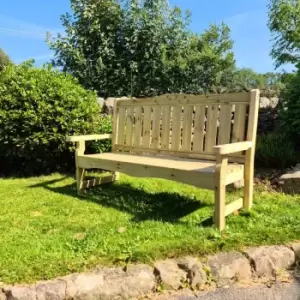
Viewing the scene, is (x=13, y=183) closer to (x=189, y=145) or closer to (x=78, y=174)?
(x=78, y=174)

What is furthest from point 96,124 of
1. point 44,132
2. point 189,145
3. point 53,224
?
point 53,224

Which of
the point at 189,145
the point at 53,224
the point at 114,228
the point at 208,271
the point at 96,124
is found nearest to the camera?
the point at 208,271

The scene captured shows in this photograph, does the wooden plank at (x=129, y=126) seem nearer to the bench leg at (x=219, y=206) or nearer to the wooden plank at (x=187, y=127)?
the wooden plank at (x=187, y=127)

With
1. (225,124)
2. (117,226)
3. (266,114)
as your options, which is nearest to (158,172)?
(117,226)

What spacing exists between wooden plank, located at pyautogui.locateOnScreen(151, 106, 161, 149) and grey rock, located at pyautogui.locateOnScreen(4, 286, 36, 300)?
2.29 meters

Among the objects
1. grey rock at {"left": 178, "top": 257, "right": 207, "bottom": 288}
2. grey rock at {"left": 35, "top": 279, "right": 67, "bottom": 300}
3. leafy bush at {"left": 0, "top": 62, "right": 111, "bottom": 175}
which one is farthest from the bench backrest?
grey rock at {"left": 35, "top": 279, "right": 67, "bottom": 300}

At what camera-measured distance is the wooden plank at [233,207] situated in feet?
9.41

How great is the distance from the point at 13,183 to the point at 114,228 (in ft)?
7.43

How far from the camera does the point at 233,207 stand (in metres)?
2.97

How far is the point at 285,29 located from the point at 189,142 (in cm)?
801

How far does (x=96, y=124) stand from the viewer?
4.96 m

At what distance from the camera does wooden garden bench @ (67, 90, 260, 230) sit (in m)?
2.85

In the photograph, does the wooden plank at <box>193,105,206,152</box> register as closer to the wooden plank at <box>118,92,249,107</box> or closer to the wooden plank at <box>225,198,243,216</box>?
the wooden plank at <box>118,92,249,107</box>

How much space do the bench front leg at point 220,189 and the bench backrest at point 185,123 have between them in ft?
1.79
